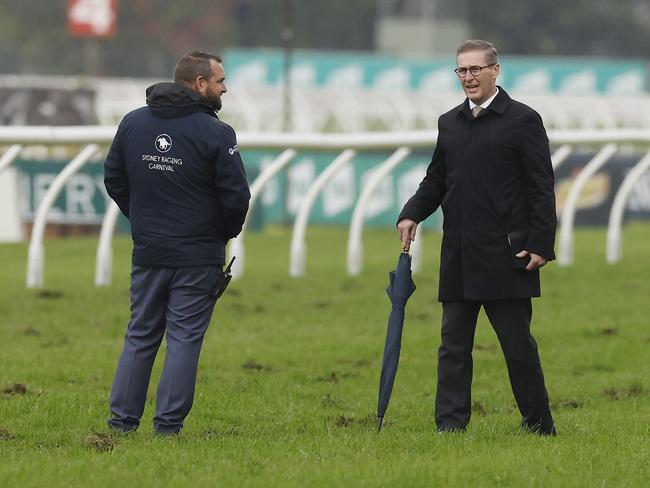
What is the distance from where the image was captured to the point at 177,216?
22.0ft

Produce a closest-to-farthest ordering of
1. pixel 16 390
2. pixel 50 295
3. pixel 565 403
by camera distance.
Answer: pixel 16 390, pixel 565 403, pixel 50 295

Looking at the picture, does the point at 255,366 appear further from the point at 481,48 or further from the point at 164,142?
the point at 481,48

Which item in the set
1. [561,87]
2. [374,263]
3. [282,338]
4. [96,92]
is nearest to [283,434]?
[282,338]

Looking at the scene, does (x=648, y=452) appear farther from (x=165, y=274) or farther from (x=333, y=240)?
(x=333, y=240)

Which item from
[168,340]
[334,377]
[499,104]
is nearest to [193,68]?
[168,340]

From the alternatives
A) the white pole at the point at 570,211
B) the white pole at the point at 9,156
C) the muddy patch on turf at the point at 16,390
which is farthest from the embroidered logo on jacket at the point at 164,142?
the white pole at the point at 570,211

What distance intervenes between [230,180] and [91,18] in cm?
2606

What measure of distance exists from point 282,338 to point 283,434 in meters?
3.14

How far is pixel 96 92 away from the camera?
24.6 meters

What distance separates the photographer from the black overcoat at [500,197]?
6.69 m

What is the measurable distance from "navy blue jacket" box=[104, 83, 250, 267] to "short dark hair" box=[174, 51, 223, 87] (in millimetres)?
49

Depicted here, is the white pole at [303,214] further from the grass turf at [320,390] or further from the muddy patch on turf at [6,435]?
the muddy patch on turf at [6,435]

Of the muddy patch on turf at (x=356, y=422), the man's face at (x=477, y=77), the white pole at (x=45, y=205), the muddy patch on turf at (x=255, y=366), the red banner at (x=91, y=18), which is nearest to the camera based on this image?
the man's face at (x=477, y=77)

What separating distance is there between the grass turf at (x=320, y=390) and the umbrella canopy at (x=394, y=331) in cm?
15
